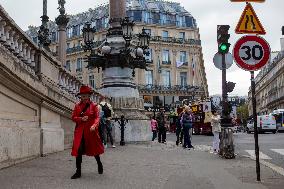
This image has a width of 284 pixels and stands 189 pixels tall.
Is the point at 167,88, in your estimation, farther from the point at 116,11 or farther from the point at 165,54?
the point at 116,11

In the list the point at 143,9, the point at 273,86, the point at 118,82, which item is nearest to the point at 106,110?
the point at 118,82

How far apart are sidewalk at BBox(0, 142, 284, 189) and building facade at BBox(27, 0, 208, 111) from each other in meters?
66.8

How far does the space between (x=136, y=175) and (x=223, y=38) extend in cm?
580

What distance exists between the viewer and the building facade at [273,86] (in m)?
96.9

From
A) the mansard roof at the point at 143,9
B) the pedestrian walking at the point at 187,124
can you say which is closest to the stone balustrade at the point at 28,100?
the pedestrian walking at the point at 187,124

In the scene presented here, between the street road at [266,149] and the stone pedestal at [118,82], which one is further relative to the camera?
the stone pedestal at [118,82]

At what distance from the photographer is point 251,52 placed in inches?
336

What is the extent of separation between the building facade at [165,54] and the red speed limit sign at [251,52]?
68.9m

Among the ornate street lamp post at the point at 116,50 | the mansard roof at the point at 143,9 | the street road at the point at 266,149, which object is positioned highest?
the mansard roof at the point at 143,9

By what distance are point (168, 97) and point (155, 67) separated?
5.26 m

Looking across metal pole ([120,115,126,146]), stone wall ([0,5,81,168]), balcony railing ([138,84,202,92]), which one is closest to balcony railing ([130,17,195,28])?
balcony railing ([138,84,202,92])

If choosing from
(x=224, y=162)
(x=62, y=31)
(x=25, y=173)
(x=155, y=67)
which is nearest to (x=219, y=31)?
(x=224, y=162)

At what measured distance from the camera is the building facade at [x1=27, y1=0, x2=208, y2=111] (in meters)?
79.1

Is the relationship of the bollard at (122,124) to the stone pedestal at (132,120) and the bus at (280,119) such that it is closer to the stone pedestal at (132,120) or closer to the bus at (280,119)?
the stone pedestal at (132,120)
